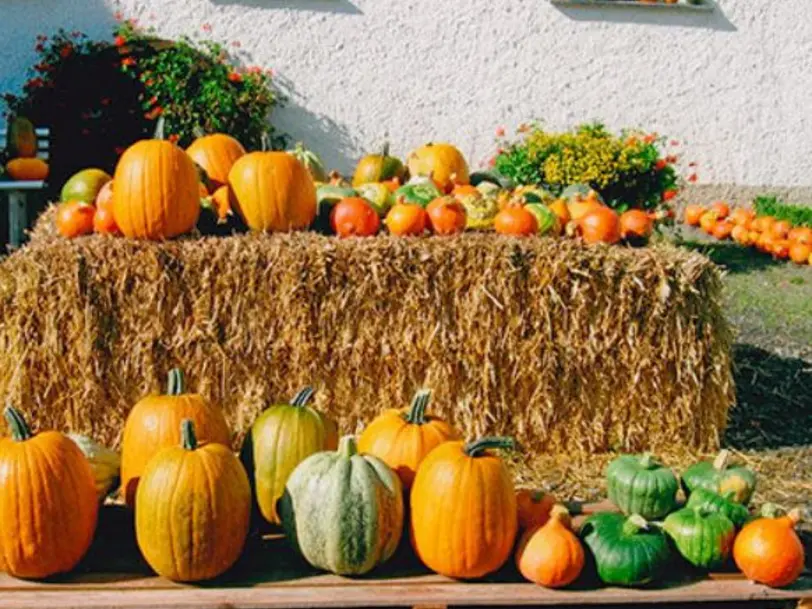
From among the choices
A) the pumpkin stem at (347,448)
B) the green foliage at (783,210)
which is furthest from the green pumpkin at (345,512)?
the green foliage at (783,210)

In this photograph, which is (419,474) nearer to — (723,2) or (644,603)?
(644,603)

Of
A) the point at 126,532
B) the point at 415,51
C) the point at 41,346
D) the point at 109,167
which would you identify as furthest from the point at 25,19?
the point at 126,532

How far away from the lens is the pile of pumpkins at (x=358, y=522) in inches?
119

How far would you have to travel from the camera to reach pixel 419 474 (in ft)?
10.5

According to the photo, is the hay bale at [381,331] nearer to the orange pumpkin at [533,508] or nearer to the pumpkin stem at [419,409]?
the pumpkin stem at [419,409]

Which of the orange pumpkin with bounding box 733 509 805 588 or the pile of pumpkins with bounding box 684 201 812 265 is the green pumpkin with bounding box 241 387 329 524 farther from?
the pile of pumpkins with bounding box 684 201 812 265

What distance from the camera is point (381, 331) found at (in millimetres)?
4688

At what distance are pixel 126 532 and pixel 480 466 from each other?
1108 mm

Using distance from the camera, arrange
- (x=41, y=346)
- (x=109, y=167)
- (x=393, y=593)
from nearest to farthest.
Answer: (x=393, y=593) < (x=41, y=346) < (x=109, y=167)

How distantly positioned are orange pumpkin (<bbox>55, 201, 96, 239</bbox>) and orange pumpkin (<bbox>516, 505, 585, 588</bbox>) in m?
2.69

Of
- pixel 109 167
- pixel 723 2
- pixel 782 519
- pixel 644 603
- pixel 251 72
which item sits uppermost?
pixel 723 2

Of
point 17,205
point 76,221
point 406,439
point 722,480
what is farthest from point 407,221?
point 17,205

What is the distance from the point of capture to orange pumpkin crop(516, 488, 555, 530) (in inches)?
129

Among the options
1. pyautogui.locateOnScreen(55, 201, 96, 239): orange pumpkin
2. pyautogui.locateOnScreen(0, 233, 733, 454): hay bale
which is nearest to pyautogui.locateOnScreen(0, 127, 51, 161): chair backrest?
pyautogui.locateOnScreen(55, 201, 96, 239): orange pumpkin
